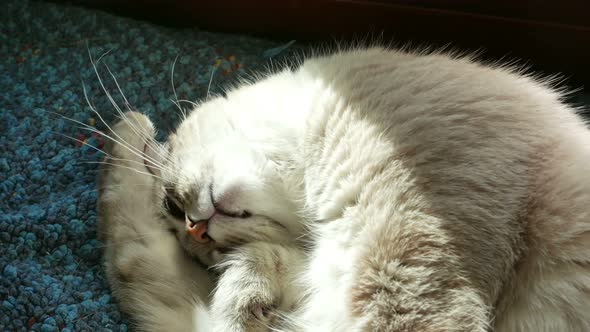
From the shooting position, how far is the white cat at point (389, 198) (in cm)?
89

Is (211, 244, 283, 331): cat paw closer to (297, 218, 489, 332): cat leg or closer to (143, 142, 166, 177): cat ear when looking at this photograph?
(297, 218, 489, 332): cat leg

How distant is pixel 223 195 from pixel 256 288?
0.19 metres

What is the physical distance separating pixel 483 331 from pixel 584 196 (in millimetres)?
273

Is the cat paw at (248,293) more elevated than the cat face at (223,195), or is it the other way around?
the cat face at (223,195)

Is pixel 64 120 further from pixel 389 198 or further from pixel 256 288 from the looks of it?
pixel 389 198

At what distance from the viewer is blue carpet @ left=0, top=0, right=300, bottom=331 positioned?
1150 millimetres

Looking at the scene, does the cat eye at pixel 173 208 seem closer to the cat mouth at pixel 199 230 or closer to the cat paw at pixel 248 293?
the cat mouth at pixel 199 230

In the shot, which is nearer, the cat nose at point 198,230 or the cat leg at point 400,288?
the cat leg at point 400,288

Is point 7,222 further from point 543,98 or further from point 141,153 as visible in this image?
point 543,98

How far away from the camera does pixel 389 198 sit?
948 millimetres

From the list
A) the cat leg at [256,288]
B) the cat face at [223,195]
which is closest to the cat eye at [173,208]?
the cat face at [223,195]

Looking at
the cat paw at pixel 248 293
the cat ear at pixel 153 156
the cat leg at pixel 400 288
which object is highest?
the cat leg at pixel 400 288

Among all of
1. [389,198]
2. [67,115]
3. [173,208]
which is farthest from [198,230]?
[67,115]

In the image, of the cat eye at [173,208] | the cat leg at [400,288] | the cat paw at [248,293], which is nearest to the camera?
the cat leg at [400,288]
